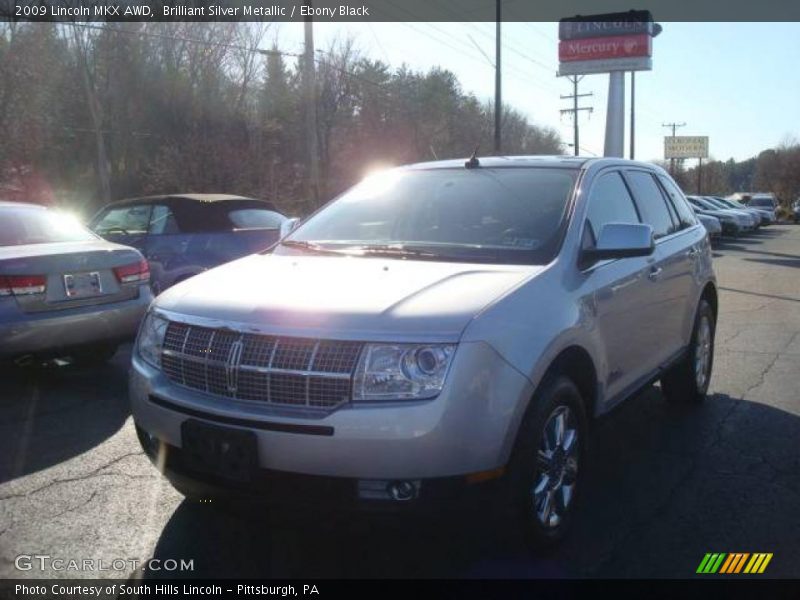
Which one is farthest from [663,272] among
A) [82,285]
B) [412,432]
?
[82,285]

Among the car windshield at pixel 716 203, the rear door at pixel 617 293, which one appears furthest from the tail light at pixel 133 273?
the car windshield at pixel 716 203

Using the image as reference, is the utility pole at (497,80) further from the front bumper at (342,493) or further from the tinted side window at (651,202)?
the front bumper at (342,493)

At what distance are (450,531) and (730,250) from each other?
2372 cm

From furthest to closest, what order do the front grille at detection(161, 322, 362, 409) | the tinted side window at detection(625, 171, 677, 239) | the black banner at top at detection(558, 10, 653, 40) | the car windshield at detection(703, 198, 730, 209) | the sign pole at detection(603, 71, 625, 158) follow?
the black banner at top at detection(558, 10, 653, 40)
the sign pole at detection(603, 71, 625, 158)
the car windshield at detection(703, 198, 730, 209)
the tinted side window at detection(625, 171, 677, 239)
the front grille at detection(161, 322, 362, 409)

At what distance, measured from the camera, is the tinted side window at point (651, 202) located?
4.90 metres

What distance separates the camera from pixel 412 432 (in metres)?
2.72

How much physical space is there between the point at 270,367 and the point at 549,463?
1.32 metres

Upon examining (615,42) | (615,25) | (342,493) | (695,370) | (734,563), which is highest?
(615,25)

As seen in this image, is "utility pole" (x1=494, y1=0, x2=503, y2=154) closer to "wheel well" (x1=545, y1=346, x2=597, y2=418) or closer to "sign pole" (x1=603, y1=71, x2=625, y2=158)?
"sign pole" (x1=603, y1=71, x2=625, y2=158)

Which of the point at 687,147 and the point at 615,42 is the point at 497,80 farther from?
the point at 687,147

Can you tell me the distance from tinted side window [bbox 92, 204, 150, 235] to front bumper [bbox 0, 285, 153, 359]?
2692 mm

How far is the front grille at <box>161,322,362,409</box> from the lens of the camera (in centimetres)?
283

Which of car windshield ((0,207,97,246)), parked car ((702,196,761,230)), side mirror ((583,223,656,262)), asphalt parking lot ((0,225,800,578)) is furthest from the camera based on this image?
parked car ((702,196,761,230))

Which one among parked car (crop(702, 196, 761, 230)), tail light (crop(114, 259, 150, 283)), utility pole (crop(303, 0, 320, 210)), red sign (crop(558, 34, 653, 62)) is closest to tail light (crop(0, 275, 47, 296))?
tail light (crop(114, 259, 150, 283))
